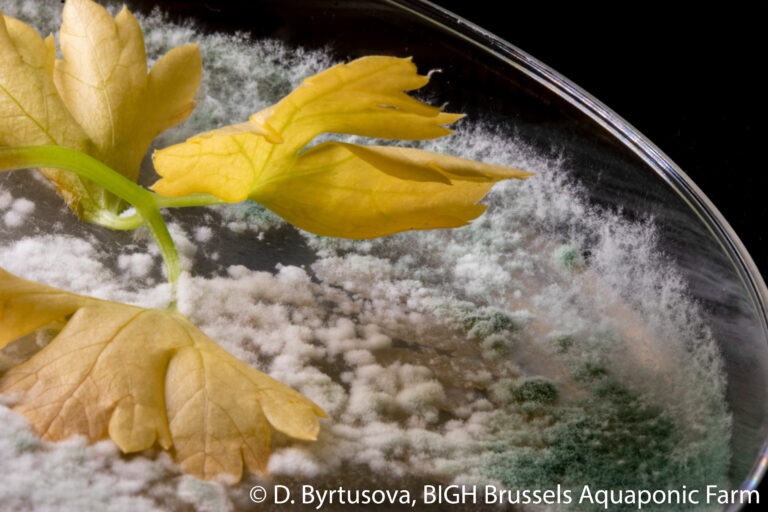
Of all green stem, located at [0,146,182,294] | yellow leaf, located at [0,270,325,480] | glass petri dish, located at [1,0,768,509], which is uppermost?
glass petri dish, located at [1,0,768,509]

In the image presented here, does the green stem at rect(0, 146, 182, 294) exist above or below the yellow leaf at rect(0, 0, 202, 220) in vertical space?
below

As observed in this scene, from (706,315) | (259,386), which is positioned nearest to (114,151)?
(259,386)

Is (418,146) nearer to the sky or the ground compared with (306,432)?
nearer to the sky

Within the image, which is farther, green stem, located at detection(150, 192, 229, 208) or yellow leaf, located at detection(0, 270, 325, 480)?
green stem, located at detection(150, 192, 229, 208)

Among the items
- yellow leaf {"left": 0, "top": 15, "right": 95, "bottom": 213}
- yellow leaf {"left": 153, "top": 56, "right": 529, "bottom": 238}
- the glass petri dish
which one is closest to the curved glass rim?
the glass petri dish

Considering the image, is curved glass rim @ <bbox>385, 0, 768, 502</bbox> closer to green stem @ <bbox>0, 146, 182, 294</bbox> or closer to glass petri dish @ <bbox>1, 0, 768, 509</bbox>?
glass petri dish @ <bbox>1, 0, 768, 509</bbox>

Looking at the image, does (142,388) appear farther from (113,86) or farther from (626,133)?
(626,133)

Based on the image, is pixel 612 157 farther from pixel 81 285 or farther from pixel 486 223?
pixel 81 285
